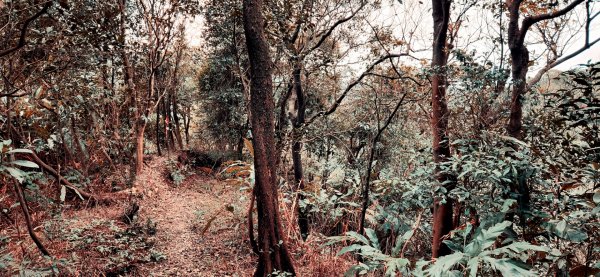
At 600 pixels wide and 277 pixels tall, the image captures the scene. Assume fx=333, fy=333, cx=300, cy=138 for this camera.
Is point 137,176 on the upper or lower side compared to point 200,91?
lower

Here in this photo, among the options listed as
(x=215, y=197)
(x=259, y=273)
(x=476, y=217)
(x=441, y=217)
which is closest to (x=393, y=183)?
(x=441, y=217)

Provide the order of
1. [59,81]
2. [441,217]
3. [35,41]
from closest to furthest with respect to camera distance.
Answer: [441,217], [35,41], [59,81]

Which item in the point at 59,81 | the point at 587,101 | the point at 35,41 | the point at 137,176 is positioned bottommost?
the point at 137,176

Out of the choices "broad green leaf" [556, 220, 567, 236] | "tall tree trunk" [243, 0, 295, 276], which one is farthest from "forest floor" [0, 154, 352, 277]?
"broad green leaf" [556, 220, 567, 236]

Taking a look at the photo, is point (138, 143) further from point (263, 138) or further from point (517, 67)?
point (517, 67)

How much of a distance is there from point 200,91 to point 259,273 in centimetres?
1228

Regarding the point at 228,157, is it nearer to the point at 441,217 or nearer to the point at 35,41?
the point at 35,41

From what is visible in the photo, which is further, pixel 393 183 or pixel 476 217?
pixel 393 183

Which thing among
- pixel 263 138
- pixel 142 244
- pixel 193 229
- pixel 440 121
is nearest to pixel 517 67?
→ pixel 440 121

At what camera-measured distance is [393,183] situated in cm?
474

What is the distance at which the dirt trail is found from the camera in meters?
5.09

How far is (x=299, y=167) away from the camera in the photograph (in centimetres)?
769

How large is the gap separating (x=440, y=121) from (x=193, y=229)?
5371 mm

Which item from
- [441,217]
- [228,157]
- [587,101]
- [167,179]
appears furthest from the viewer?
[228,157]
